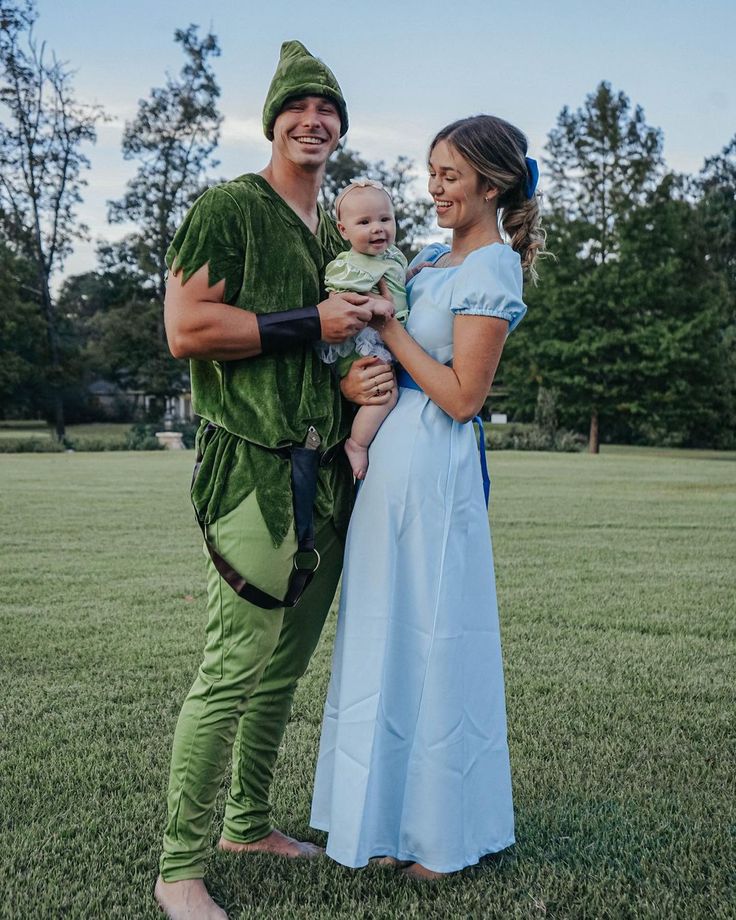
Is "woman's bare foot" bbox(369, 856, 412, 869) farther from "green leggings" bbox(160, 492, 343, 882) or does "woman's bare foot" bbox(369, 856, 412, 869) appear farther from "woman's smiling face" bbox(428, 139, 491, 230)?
"woman's smiling face" bbox(428, 139, 491, 230)

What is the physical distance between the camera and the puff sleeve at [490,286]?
2.51m

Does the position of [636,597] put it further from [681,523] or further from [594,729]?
[681,523]

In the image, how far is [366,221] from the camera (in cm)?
259

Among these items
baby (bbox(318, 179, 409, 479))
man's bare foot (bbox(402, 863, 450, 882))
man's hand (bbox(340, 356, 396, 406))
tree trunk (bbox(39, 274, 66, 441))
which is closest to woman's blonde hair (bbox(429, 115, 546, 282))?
baby (bbox(318, 179, 409, 479))

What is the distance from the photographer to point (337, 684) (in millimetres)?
2711

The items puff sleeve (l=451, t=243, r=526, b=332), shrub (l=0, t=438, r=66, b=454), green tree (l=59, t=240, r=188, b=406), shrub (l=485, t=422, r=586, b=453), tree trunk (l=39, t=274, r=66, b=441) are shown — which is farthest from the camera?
green tree (l=59, t=240, r=188, b=406)

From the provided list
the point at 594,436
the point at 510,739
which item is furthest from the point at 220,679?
the point at 594,436

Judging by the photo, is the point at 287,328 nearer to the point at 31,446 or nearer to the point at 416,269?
the point at 416,269

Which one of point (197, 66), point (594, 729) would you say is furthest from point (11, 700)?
point (197, 66)

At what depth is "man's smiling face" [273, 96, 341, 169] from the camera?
8.36 ft

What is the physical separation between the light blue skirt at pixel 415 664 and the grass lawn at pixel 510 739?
209 mm

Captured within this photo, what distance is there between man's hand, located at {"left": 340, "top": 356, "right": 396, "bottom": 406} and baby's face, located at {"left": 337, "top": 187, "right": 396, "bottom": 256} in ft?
1.02

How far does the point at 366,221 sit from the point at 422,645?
1.20 metres

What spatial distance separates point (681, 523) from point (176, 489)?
7.84 meters
